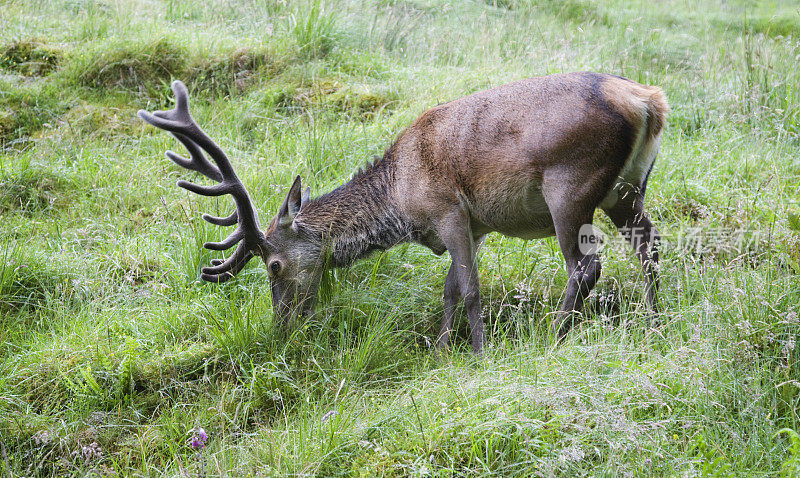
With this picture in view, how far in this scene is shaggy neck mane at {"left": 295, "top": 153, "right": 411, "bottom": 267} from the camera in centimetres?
531

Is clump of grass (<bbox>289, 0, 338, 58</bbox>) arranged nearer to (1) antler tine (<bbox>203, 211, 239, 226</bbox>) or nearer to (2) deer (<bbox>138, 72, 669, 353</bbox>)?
(2) deer (<bbox>138, 72, 669, 353</bbox>)

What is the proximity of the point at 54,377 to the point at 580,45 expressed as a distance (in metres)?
6.84

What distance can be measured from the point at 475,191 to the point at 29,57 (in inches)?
239

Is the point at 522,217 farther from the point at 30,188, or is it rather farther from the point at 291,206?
the point at 30,188

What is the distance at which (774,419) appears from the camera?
3285mm

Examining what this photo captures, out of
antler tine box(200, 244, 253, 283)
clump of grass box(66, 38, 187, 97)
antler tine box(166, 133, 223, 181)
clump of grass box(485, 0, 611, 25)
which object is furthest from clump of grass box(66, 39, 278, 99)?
clump of grass box(485, 0, 611, 25)

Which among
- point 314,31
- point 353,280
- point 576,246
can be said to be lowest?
point 353,280

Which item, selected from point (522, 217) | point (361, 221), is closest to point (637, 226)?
point (522, 217)

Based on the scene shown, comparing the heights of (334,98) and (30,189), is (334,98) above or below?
above

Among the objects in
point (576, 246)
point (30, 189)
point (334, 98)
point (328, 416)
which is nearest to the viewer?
point (328, 416)

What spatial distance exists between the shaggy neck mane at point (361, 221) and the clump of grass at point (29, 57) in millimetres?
4532

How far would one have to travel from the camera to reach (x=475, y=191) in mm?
4965

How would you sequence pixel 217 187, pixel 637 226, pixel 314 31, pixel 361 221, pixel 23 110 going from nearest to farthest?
1. pixel 217 187
2. pixel 637 226
3. pixel 361 221
4. pixel 23 110
5. pixel 314 31

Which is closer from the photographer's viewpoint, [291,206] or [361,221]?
[291,206]
